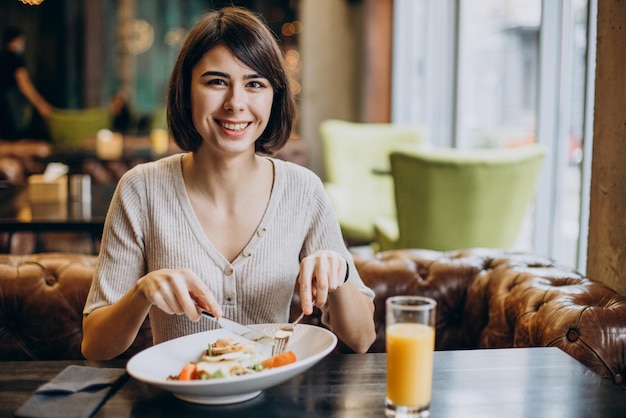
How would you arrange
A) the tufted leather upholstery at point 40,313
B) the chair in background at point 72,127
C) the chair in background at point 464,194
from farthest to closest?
1. the chair in background at point 72,127
2. the chair in background at point 464,194
3. the tufted leather upholstery at point 40,313

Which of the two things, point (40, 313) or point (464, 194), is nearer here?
point (40, 313)

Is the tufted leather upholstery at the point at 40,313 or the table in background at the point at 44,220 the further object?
the table in background at the point at 44,220

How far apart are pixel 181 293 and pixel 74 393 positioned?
0.75 ft

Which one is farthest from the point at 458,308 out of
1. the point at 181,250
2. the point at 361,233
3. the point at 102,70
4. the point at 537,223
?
the point at 102,70

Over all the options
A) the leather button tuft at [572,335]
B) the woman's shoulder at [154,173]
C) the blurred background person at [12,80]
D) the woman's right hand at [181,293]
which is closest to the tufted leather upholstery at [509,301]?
the leather button tuft at [572,335]

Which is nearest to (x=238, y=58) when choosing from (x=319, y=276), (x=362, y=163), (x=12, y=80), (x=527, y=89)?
(x=319, y=276)

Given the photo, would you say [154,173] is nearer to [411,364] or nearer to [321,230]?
[321,230]

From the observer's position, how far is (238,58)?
5.33 feet

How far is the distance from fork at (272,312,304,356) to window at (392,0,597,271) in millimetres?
1742

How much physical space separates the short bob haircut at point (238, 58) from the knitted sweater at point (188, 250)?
0.34ft

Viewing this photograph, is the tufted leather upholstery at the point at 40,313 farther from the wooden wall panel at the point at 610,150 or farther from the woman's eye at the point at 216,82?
the wooden wall panel at the point at 610,150

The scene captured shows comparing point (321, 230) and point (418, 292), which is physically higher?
point (321, 230)

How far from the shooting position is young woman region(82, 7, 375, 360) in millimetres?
1622

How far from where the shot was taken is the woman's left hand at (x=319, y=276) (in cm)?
133
